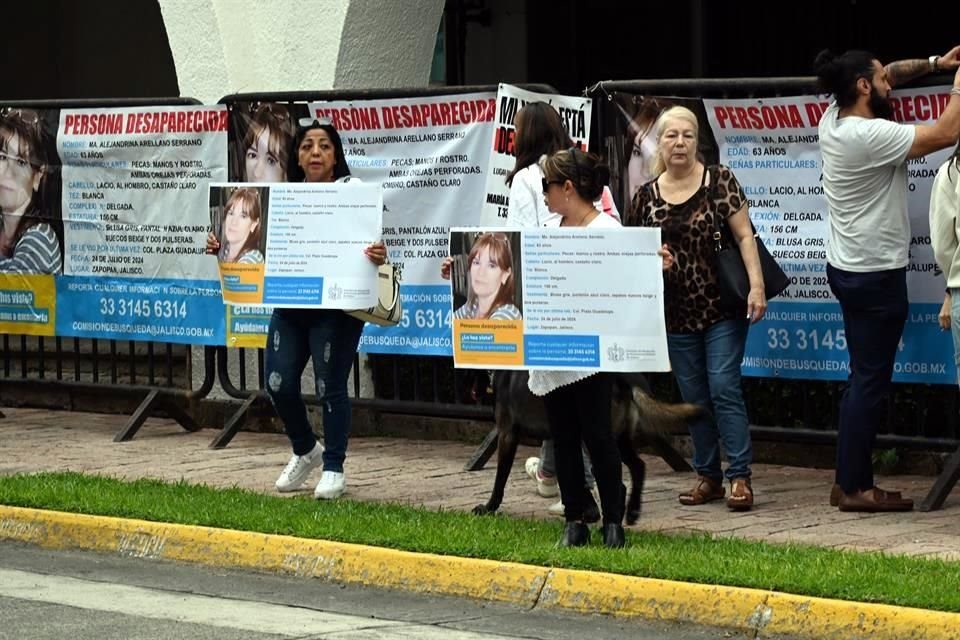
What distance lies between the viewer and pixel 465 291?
26.7 feet

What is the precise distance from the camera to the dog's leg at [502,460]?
29.1 ft

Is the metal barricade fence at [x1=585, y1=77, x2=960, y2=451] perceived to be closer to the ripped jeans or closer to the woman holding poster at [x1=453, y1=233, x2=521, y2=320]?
the ripped jeans

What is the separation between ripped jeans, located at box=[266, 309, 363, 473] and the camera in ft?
31.7

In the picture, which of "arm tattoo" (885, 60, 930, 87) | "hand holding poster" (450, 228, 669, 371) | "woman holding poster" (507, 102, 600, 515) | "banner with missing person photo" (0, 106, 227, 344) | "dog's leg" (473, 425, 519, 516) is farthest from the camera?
"banner with missing person photo" (0, 106, 227, 344)

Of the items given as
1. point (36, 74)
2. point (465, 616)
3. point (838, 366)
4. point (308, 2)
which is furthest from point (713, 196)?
point (36, 74)

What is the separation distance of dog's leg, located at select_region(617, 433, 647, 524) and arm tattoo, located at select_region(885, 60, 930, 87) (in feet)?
7.28

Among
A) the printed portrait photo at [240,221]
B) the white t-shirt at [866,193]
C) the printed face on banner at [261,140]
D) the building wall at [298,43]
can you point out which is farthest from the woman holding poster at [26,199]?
the white t-shirt at [866,193]

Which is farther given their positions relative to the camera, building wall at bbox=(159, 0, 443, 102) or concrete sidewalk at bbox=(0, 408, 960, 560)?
building wall at bbox=(159, 0, 443, 102)

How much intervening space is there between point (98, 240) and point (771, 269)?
197 inches

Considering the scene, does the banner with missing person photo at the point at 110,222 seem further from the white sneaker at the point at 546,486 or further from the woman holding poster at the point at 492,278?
the woman holding poster at the point at 492,278

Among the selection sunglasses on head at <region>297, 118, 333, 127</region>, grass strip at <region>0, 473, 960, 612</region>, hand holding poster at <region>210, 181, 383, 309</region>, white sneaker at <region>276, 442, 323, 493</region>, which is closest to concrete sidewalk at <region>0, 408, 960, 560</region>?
white sneaker at <region>276, 442, 323, 493</region>

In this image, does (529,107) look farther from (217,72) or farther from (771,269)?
(217,72)

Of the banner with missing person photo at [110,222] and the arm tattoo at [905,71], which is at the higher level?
the arm tattoo at [905,71]

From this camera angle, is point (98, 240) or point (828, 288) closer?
point (828, 288)
